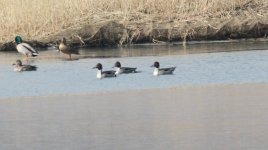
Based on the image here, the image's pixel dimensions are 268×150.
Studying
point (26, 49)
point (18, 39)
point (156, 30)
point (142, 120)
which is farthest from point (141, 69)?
point (142, 120)

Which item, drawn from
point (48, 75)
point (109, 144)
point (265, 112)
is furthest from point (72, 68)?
point (109, 144)

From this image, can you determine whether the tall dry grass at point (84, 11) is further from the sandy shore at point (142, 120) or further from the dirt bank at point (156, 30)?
the sandy shore at point (142, 120)

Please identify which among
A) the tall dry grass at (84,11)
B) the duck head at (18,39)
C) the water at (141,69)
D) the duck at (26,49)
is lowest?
the water at (141,69)

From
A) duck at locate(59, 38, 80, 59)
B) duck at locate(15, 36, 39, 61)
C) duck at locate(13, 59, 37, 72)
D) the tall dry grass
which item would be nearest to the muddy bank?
the tall dry grass

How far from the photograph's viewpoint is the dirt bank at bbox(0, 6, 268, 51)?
2084 cm

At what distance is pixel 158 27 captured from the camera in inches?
829

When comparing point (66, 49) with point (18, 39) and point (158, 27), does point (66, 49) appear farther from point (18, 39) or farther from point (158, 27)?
point (158, 27)

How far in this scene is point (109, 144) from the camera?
7.30 metres

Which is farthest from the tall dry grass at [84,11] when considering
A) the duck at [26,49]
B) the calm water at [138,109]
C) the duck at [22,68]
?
the duck at [22,68]

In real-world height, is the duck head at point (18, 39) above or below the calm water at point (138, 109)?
above

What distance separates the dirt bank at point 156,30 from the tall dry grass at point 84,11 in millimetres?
Result: 132

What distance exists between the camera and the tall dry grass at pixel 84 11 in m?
20.1

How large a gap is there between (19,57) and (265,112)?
11242 millimetres

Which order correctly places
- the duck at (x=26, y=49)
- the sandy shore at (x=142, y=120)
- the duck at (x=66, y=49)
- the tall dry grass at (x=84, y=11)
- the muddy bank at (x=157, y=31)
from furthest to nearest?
1. the muddy bank at (x=157, y=31)
2. the tall dry grass at (x=84, y=11)
3. the duck at (x=66, y=49)
4. the duck at (x=26, y=49)
5. the sandy shore at (x=142, y=120)
